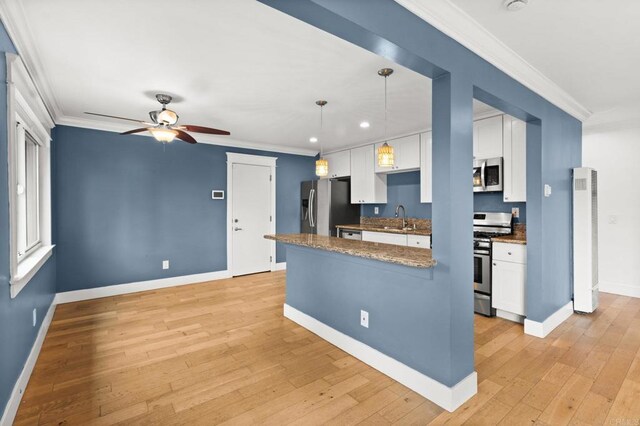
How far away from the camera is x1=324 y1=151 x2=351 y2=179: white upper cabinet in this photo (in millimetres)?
6010

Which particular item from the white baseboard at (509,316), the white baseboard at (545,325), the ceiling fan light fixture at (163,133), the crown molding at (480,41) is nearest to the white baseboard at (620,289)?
the white baseboard at (545,325)

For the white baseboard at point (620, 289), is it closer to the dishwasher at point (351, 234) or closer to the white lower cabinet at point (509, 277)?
the white lower cabinet at point (509, 277)

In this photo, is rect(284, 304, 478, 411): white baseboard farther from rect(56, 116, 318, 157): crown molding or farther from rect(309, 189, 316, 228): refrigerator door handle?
rect(56, 116, 318, 157): crown molding

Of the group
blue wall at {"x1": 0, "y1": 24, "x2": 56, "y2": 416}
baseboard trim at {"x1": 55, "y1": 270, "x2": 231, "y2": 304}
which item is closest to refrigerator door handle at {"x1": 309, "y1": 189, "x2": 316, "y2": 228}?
baseboard trim at {"x1": 55, "y1": 270, "x2": 231, "y2": 304}

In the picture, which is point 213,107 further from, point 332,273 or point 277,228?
point 277,228

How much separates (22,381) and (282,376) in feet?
5.78

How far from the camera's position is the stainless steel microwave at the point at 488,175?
12.6 ft

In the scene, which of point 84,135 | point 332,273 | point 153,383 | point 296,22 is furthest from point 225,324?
point 84,135

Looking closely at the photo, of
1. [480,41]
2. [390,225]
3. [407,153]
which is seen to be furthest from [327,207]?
[480,41]

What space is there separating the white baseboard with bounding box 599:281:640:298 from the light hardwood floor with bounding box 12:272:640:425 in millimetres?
873

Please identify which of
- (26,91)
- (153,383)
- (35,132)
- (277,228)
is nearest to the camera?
(153,383)

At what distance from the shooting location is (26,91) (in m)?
2.53

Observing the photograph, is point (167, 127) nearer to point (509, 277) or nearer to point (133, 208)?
point (133, 208)

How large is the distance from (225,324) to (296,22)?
293 cm
